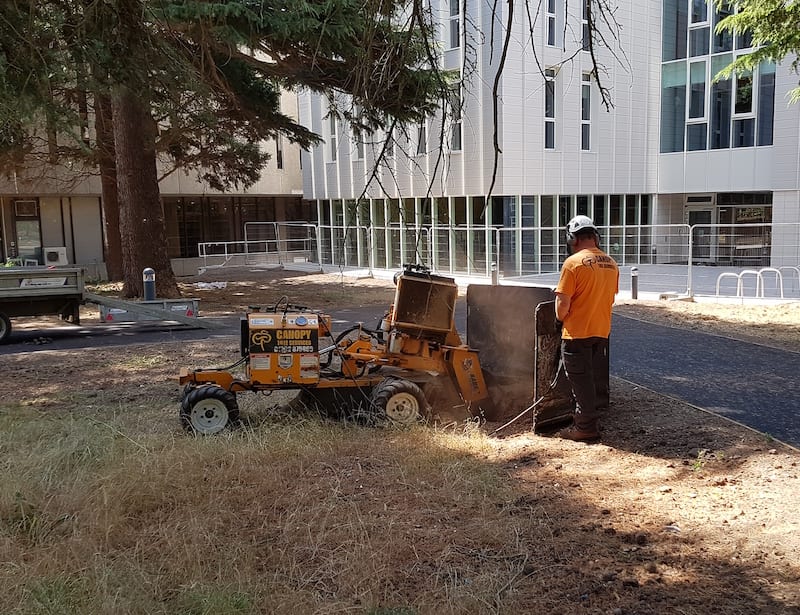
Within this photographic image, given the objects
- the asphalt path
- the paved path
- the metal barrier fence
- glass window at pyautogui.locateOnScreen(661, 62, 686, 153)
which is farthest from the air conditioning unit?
glass window at pyautogui.locateOnScreen(661, 62, 686, 153)

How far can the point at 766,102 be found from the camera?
22328mm

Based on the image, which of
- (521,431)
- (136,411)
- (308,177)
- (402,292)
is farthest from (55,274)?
(308,177)

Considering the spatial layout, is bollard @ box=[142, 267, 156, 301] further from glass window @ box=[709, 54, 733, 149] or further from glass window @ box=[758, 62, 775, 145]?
glass window @ box=[758, 62, 775, 145]

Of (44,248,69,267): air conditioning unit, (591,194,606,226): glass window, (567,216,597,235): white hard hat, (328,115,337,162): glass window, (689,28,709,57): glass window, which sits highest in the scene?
(689,28,709,57): glass window

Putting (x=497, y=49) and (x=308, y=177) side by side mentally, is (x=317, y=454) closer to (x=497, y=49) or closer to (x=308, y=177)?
(x=497, y=49)

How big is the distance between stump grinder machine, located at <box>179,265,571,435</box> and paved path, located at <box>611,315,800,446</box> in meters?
1.76

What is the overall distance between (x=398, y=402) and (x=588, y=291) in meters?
2.06

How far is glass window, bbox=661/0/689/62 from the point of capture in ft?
80.6

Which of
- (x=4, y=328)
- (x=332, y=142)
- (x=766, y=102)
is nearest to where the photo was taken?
(x=4, y=328)

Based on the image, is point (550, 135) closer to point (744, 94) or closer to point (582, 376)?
point (744, 94)

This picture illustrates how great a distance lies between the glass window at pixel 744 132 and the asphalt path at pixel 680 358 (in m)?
11.6

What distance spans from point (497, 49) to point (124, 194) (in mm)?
10373

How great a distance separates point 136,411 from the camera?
7676 millimetres

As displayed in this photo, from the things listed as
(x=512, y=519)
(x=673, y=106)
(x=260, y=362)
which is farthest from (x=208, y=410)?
(x=673, y=106)
